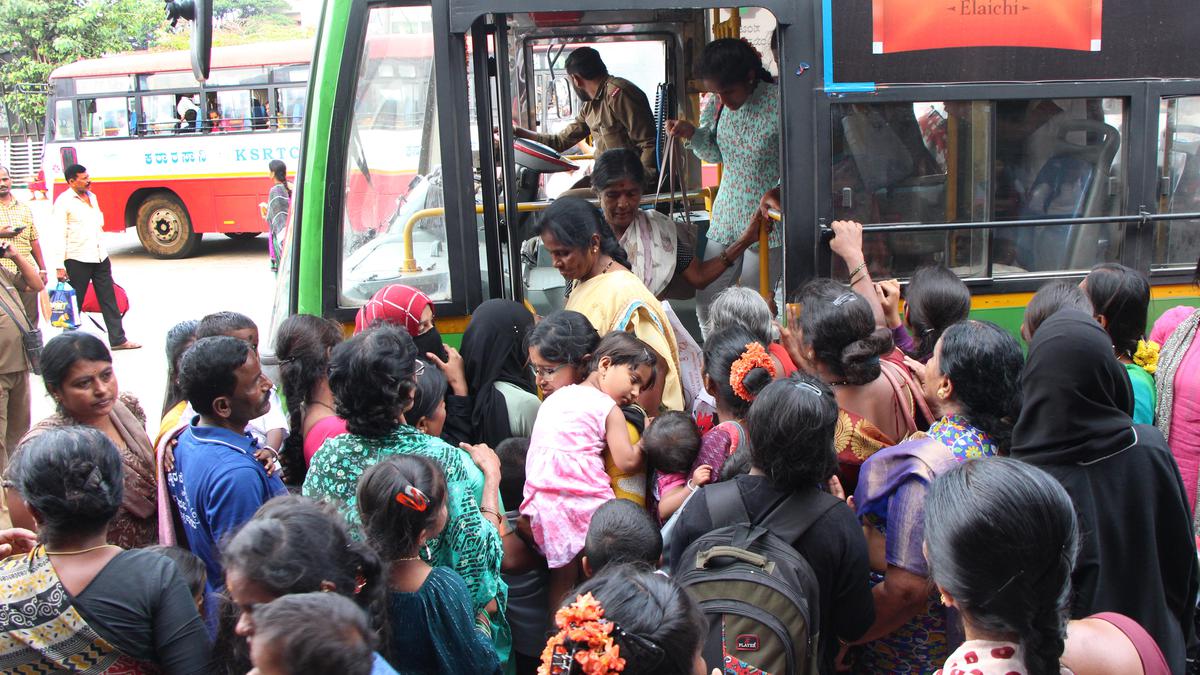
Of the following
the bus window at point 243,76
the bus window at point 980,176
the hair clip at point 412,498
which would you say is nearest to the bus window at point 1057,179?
the bus window at point 980,176

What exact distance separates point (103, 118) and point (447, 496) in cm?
1704

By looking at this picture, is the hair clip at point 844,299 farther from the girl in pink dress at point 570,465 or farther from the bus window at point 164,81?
the bus window at point 164,81

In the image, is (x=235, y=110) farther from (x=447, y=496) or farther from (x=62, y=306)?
(x=447, y=496)

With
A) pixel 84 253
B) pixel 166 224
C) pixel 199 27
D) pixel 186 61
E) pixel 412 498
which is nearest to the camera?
pixel 412 498

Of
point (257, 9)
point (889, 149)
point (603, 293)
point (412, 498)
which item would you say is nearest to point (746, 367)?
point (603, 293)

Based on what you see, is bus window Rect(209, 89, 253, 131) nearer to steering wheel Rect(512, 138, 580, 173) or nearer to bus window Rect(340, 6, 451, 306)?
steering wheel Rect(512, 138, 580, 173)

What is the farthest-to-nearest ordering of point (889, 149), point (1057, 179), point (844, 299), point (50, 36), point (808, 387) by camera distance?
point (50, 36) → point (1057, 179) → point (889, 149) → point (844, 299) → point (808, 387)

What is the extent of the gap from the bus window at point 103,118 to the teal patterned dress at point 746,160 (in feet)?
49.4

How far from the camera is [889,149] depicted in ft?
12.3

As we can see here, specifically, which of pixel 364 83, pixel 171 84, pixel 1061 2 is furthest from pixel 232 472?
pixel 171 84

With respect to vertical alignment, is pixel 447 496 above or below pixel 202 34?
below

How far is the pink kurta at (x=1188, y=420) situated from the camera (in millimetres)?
3041

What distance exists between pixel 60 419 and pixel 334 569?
141 centimetres

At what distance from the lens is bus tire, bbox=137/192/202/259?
17.0 metres
